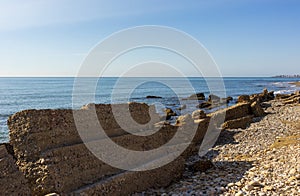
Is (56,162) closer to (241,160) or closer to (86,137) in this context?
(86,137)

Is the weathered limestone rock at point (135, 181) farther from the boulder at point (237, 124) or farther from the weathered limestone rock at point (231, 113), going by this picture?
the weathered limestone rock at point (231, 113)

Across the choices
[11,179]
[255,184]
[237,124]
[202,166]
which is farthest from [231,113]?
[11,179]

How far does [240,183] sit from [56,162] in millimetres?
4745

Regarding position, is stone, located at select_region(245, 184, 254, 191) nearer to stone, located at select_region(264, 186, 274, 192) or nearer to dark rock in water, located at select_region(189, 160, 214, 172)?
stone, located at select_region(264, 186, 274, 192)

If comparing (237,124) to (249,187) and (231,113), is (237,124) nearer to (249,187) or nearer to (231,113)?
(231,113)

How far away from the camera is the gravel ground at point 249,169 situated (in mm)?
7266

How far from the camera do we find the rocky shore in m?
7.27

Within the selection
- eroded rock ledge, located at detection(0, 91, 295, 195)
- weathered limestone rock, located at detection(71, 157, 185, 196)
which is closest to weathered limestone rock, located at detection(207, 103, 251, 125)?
weathered limestone rock, located at detection(71, 157, 185, 196)

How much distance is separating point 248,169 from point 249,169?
1.3 inches

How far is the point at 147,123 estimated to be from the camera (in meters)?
9.62

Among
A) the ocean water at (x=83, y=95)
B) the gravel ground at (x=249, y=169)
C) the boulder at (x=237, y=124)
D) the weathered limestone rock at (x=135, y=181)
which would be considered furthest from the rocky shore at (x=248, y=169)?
the ocean water at (x=83, y=95)

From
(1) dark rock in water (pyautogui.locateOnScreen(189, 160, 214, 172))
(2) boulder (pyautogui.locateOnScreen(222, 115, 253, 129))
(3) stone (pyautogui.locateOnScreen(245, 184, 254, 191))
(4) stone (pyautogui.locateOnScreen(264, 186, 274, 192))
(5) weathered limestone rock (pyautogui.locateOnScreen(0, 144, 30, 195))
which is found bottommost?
(1) dark rock in water (pyautogui.locateOnScreen(189, 160, 214, 172))

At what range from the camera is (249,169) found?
8891 mm

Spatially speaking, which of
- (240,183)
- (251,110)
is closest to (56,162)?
(240,183)
